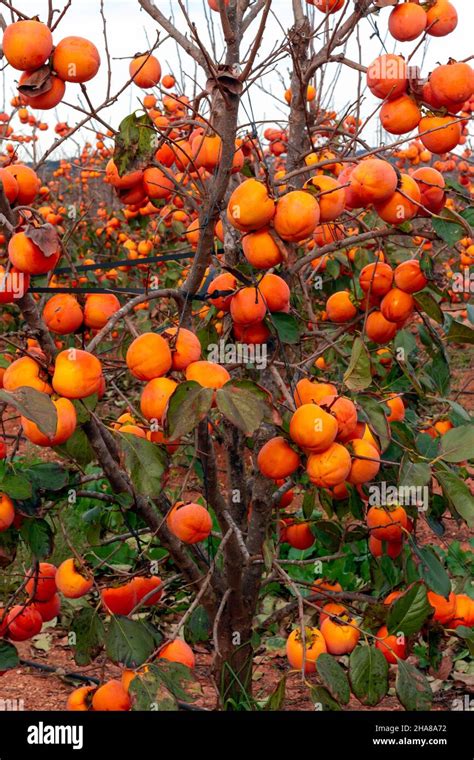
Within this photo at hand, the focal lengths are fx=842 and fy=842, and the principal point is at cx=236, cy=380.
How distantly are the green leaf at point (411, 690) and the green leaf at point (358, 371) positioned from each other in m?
0.49

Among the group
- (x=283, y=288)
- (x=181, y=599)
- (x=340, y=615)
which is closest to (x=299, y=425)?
(x=283, y=288)

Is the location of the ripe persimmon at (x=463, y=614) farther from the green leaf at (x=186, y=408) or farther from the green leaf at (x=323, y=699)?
the green leaf at (x=186, y=408)

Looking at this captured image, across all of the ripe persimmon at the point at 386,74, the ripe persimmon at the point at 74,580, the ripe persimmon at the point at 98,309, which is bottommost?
the ripe persimmon at the point at 74,580

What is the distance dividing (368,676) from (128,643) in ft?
1.41

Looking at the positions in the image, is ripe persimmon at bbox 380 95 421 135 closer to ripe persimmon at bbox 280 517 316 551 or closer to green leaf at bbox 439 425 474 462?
green leaf at bbox 439 425 474 462

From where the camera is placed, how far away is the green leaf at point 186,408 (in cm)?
125

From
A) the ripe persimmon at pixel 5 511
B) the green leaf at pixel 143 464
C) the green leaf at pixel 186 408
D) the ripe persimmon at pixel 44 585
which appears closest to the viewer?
the green leaf at pixel 186 408

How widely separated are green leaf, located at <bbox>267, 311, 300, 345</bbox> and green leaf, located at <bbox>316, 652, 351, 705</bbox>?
1.94 ft

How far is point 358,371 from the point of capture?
151 cm

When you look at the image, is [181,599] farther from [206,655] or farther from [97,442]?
[97,442]

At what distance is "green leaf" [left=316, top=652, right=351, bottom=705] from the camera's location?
1456 mm

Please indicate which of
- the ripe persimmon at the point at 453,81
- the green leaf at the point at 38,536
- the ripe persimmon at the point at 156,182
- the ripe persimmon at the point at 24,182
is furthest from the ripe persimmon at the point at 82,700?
the ripe persimmon at the point at 453,81

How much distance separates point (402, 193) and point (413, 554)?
71cm

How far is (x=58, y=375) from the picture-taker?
4.25 feet
